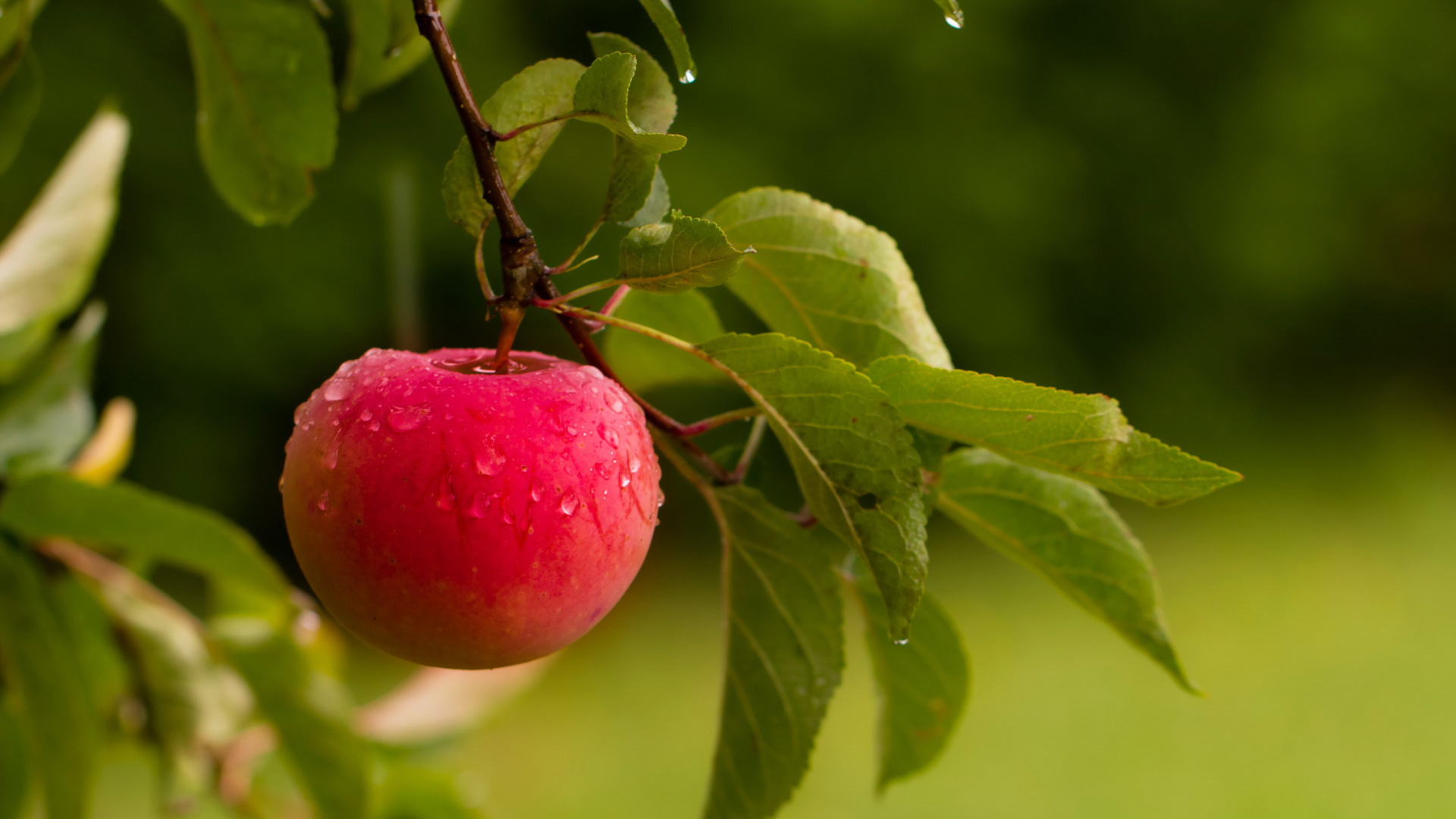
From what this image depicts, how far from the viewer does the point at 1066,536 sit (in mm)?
422

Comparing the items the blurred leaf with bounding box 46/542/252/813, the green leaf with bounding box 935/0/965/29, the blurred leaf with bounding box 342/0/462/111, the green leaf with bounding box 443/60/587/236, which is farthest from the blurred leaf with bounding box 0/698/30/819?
the green leaf with bounding box 935/0/965/29

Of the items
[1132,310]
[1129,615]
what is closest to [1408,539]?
[1132,310]

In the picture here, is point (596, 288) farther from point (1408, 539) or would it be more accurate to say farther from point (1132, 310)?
point (1408, 539)

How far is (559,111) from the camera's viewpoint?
331 millimetres

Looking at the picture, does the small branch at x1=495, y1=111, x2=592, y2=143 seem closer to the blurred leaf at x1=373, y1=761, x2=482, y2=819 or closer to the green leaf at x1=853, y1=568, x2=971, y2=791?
the green leaf at x1=853, y1=568, x2=971, y2=791

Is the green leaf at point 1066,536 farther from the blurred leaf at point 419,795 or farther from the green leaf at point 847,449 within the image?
the blurred leaf at point 419,795

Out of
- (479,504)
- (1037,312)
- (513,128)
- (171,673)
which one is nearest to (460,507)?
(479,504)

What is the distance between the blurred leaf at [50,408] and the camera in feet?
2.24

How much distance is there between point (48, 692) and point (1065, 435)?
1.60 feet

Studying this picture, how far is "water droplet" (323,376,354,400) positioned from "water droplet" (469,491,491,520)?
0.05 meters

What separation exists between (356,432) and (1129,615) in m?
0.27

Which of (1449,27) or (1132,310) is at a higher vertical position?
(1449,27)

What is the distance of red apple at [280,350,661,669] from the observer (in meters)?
0.30

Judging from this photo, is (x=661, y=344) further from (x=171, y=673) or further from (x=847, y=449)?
(x=171, y=673)
